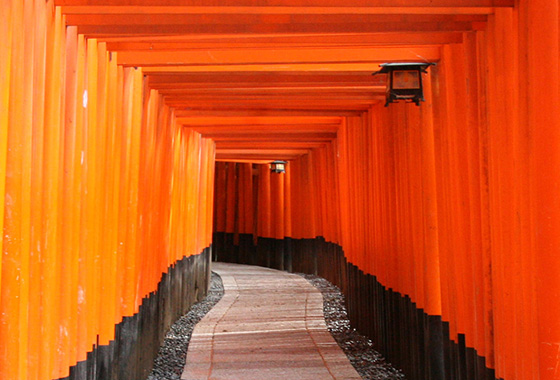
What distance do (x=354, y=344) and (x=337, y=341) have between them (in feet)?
0.92

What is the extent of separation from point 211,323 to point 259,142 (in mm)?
5135

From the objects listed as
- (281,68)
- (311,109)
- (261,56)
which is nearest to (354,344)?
(311,109)

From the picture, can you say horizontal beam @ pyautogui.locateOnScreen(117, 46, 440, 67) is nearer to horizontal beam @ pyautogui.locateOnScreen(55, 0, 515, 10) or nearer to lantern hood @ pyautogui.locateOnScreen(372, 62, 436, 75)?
lantern hood @ pyautogui.locateOnScreen(372, 62, 436, 75)

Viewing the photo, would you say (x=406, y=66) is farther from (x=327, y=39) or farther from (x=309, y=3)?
(x=309, y=3)

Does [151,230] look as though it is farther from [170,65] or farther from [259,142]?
[259,142]

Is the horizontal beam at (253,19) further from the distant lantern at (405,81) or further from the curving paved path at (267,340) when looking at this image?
the curving paved path at (267,340)

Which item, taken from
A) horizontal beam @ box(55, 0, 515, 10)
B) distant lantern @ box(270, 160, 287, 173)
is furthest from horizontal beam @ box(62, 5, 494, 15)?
distant lantern @ box(270, 160, 287, 173)

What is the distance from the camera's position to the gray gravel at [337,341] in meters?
8.10

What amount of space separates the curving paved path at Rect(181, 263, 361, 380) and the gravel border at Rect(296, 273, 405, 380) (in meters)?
0.14

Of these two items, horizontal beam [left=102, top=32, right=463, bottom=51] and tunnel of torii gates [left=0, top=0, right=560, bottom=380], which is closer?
tunnel of torii gates [left=0, top=0, right=560, bottom=380]

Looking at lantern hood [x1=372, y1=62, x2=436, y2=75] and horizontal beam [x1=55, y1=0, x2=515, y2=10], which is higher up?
horizontal beam [x1=55, y1=0, x2=515, y2=10]

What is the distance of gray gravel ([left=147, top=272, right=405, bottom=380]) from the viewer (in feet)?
26.6

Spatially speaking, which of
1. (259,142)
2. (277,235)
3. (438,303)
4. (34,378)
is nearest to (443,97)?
(438,303)

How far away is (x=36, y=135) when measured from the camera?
4082 mm
